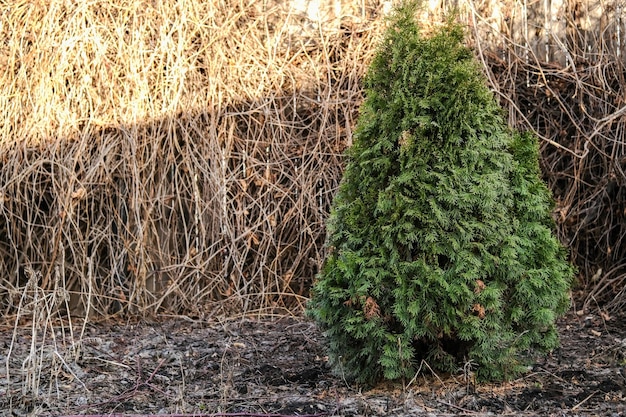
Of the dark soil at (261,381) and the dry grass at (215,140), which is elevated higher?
the dry grass at (215,140)

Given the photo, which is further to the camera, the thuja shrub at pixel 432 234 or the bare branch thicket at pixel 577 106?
the bare branch thicket at pixel 577 106

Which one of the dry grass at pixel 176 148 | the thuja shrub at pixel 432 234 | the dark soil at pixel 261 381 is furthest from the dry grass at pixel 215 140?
the thuja shrub at pixel 432 234

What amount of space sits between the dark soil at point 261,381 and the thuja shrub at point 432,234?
12 centimetres

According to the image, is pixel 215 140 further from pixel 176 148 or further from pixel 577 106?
pixel 577 106

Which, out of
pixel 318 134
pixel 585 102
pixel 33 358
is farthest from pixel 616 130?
pixel 33 358

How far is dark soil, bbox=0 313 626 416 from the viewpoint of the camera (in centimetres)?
283

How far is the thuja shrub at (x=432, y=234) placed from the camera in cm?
280

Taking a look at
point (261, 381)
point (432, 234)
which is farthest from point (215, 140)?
point (432, 234)

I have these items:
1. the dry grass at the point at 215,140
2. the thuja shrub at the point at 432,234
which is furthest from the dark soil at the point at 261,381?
the dry grass at the point at 215,140

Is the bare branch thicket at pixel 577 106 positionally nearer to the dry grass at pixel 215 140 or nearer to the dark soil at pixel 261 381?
the dry grass at pixel 215 140

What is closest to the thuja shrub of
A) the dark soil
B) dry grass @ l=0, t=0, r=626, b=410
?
the dark soil

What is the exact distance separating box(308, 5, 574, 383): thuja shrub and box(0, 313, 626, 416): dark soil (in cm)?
12

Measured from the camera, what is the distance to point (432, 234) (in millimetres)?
2781

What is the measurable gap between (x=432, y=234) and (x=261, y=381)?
106 cm
